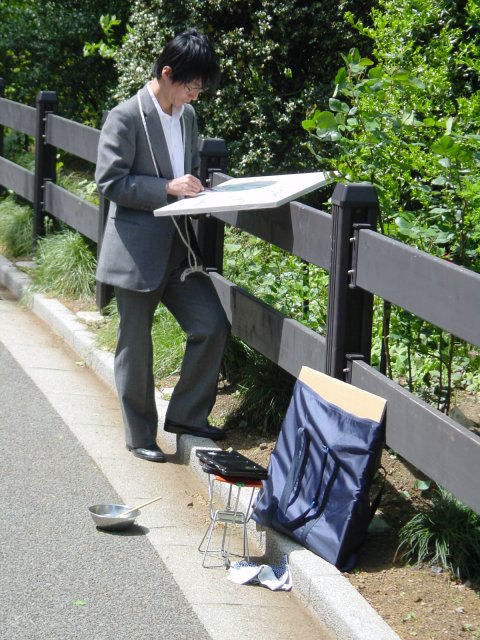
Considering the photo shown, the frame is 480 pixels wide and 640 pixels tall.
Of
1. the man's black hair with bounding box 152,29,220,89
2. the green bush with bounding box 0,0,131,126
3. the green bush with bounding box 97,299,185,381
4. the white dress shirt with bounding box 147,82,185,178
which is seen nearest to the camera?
the man's black hair with bounding box 152,29,220,89

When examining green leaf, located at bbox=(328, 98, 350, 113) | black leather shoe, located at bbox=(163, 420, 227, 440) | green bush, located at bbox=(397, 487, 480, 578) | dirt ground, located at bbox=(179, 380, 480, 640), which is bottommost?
dirt ground, located at bbox=(179, 380, 480, 640)

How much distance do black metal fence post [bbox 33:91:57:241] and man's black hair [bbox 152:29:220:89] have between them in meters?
4.29

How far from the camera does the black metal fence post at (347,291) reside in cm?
459

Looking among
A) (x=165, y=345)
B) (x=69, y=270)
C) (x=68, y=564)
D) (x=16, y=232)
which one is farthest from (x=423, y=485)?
(x=16, y=232)

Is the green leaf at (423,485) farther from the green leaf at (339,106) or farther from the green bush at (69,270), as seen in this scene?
the green bush at (69,270)

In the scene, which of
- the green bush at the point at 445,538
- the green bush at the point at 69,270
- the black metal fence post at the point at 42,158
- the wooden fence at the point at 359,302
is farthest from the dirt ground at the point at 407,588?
the black metal fence post at the point at 42,158

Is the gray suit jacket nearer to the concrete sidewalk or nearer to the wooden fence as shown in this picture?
the wooden fence

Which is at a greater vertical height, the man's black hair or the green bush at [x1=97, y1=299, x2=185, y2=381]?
the man's black hair

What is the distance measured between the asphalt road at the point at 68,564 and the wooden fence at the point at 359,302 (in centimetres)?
101

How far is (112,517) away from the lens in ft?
15.2

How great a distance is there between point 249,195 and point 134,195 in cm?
56

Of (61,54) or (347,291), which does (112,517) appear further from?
(61,54)

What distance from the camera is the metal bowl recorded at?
4629 millimetres

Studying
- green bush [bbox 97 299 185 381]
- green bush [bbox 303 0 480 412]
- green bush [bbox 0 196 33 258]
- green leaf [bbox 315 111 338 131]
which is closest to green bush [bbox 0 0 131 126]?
green bush [bbox 0 196 33 258]
